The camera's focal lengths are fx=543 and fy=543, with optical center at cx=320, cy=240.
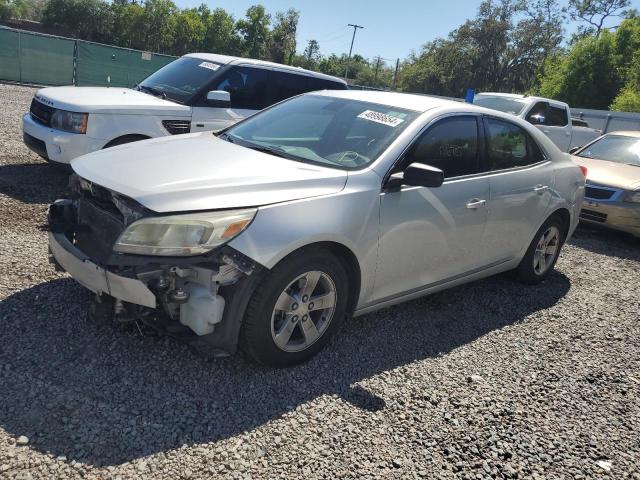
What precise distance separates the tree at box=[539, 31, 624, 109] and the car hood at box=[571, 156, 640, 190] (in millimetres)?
27229

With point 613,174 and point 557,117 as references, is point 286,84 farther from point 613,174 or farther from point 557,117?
point 557,117

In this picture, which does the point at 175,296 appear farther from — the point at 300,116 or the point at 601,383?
the point at 601,383

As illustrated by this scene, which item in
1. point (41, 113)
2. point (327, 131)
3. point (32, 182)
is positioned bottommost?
point (32, 182)

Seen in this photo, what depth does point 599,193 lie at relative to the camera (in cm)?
774

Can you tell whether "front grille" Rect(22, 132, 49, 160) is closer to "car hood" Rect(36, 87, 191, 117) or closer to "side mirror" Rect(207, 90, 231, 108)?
"car hood" Rect(36, 87, 191, 117)

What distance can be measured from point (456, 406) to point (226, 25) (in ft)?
268

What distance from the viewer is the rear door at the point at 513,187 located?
14.4ft

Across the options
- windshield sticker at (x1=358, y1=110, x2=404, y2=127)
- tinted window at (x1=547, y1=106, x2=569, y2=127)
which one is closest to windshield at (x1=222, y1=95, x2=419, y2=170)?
windshield sticker at (x1=358, y1=110, x2=404, y2=127)

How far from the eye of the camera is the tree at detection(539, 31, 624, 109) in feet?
105

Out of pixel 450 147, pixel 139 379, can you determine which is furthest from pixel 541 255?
pixel 139 379

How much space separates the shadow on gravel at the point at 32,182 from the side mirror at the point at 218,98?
73.6 inches

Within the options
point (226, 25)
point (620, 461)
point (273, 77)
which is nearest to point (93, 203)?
point (620, 461)

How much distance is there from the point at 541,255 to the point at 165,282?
12.7 ft

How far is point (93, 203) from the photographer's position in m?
3.21
